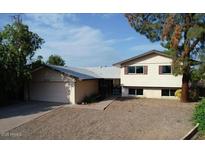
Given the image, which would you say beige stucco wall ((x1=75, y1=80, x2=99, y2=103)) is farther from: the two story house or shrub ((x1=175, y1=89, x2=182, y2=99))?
shrub ((x1=175, y1=89, x2=182, y2=99))

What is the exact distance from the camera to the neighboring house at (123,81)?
834 inches

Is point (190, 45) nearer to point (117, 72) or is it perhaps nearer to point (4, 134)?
point (117, 72)

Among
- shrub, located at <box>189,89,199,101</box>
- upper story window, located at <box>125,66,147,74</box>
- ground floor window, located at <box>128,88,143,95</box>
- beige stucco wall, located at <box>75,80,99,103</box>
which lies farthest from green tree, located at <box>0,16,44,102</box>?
shrub, located at <box>189,89,199,101</box>

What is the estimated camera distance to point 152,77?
23.5 metres

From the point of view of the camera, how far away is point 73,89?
2070 centimetres

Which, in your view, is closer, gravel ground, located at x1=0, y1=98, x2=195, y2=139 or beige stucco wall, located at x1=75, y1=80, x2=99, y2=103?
gravel ground, located at x1=0, y1=98, x2=195, y2=139

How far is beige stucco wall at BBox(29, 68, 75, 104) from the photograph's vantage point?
68.7 ft

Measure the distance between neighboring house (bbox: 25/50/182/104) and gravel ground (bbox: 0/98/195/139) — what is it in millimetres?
3503

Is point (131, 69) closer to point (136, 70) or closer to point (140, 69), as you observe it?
point (136, 70)

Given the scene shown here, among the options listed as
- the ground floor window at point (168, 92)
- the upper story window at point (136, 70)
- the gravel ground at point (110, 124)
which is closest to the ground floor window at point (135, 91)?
the upper story window at point (136, 70)

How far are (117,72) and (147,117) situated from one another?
14236mm

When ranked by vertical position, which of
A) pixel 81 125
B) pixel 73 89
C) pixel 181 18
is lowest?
pixel 81 125

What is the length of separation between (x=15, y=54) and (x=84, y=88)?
709 centimetres
